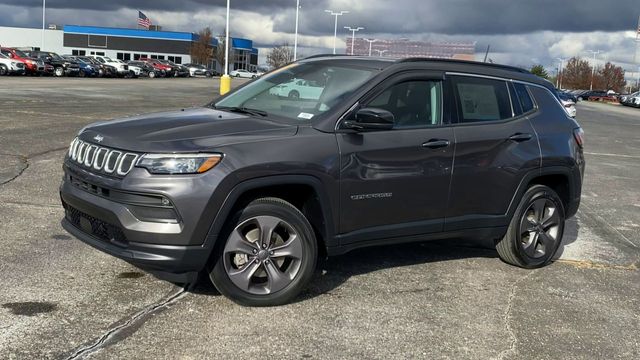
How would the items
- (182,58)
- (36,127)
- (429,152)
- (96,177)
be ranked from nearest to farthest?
(96,177) → (429,152) → (36,127) → (182,58)

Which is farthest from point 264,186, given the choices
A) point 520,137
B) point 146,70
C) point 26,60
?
point 146,70

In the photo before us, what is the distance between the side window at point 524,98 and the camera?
18.8ft

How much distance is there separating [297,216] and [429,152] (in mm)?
1226

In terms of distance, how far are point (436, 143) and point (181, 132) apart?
6.46 ft

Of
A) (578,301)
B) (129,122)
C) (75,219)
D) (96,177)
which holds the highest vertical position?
(129,122)

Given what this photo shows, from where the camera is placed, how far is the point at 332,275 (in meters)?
5.14

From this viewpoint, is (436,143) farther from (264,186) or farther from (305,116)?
(264,186)

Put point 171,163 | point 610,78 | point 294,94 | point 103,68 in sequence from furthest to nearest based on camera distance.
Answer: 1. point 610,78
2. point 103,68
3. point 294,94
4. point 171,163

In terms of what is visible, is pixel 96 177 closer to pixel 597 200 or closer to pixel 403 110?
pixel 403 110

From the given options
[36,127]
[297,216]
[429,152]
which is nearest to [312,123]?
[297,216]

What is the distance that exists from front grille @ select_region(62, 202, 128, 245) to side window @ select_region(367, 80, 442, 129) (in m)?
2.01

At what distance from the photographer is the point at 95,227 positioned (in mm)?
4195

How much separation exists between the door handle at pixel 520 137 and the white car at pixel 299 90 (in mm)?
1739

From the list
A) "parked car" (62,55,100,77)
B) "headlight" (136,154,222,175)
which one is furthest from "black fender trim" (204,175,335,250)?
"parked car" (62,55,100,77)
